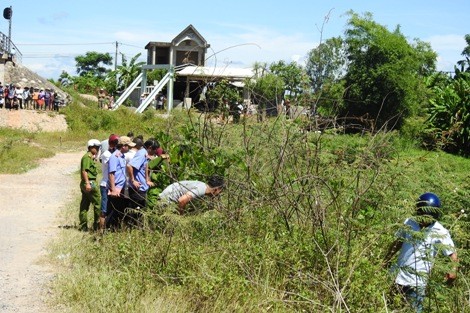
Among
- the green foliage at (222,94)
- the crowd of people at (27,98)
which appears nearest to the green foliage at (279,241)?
the green foliage at (222,94)

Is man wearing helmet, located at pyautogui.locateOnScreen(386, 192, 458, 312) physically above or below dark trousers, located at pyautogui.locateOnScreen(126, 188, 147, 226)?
above

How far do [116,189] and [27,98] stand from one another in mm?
31047

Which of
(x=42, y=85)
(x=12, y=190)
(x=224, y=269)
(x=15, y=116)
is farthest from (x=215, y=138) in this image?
(x=42, y=85)

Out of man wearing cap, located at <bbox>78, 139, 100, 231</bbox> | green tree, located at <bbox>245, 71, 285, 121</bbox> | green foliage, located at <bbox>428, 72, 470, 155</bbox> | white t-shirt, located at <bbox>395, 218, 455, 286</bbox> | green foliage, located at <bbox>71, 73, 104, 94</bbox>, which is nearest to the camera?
white t-shirt, located at <bbox>395, 218, 455, 286</bbox>

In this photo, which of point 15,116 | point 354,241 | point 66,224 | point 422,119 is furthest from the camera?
point 15,116

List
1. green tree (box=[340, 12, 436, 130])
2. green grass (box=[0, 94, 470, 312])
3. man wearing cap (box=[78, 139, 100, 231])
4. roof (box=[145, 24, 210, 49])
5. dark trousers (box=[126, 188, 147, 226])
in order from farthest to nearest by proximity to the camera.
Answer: roof (box=[145, 24, 210, 49])
green tree (box=[340, 12, 436, 130])
man wearing cap (box=[78, 139, 100, 231])
dark trousers (box=[126, 188, 147, 226])
green grass (box=[0, 94, 470, 312])

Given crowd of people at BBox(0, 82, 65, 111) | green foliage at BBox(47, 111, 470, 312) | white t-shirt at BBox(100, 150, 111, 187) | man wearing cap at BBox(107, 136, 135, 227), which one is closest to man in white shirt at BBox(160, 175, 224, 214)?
green foliage at BBox(47, 111, 470, 312)

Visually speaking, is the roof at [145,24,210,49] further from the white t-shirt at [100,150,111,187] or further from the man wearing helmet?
the man wearing helmet

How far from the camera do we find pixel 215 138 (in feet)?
36.6

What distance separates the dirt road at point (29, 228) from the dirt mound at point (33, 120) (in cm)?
1323

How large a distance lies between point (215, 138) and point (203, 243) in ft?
8.95

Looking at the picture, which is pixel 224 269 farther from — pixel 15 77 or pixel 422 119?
pixel 15 77

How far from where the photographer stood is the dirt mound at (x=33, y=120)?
36281mm

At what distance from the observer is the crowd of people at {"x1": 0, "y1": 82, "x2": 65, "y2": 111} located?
3844cm
